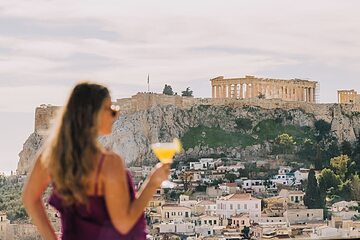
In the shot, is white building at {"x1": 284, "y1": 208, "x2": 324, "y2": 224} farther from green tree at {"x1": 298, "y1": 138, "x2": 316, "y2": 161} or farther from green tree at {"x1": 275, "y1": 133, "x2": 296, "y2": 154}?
green tree at {"x1": 275, "y1": 133, "x2": 296, "y2": 154}

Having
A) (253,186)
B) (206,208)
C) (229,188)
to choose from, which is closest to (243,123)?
(253,186)

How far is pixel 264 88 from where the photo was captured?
4184 centimetres

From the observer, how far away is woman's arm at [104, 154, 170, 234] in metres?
1.42

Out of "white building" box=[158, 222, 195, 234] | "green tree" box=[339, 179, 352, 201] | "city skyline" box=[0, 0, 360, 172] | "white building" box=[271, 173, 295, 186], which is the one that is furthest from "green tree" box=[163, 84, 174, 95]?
"white building" box=[158, 222, 195, 234]

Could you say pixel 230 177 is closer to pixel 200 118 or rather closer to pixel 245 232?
pixel 200 118

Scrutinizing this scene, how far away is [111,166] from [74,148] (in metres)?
0.06

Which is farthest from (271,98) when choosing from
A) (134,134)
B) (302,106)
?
(134,134)

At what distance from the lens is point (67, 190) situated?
144 centimetres

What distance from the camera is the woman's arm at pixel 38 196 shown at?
148 cm

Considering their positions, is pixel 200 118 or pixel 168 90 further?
pixel 168 90

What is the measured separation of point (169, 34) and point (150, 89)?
7.84 ft

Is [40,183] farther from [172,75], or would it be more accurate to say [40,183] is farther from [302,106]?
[172,75]

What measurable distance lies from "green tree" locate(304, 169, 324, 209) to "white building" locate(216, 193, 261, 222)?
1.40 metres

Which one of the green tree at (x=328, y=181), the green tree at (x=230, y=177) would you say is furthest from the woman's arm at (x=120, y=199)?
the green tree at (x=230, y=177)
